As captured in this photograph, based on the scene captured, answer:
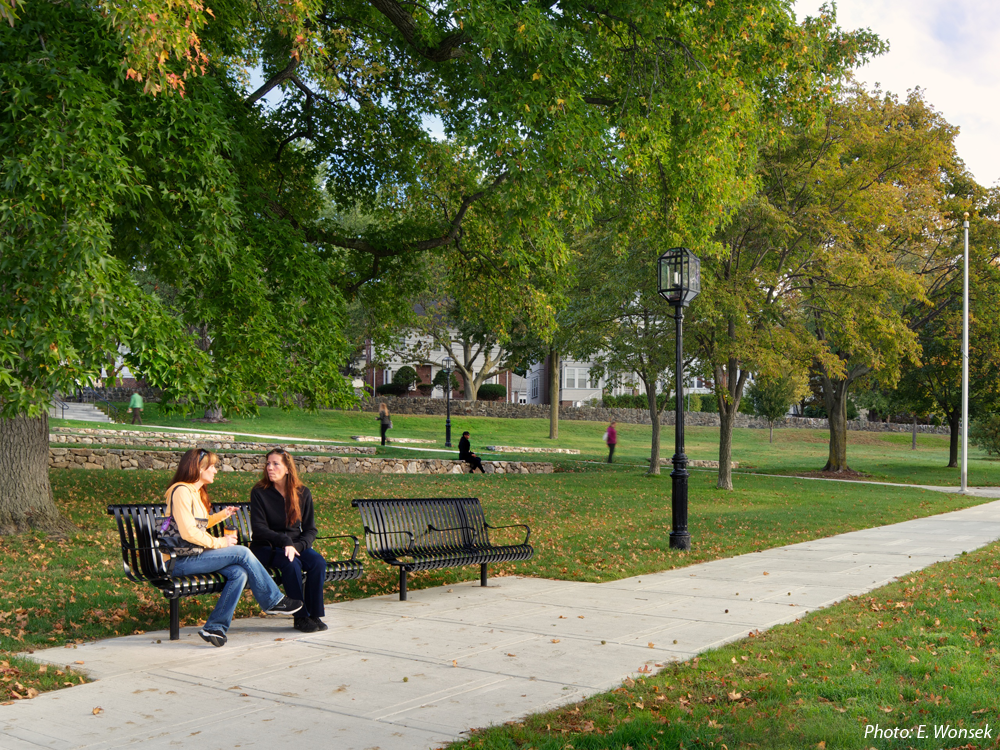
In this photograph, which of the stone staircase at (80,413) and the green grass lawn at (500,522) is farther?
the stone staircase at (80,413)

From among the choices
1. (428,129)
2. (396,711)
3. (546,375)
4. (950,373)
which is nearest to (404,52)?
(428,129)

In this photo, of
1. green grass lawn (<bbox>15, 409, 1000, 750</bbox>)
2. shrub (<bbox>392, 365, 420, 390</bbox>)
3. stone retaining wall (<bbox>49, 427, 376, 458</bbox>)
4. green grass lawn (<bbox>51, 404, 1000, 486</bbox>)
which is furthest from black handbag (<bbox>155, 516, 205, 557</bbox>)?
shrub (<bbox>392, 365, 420, 390</bbox>)

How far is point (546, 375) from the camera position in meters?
74.3

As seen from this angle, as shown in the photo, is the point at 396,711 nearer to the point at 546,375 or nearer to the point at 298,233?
the point at 298,233

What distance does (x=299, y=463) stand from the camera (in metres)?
25.5

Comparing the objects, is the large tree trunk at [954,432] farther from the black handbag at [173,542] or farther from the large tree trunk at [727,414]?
the black handbag at [173,542]

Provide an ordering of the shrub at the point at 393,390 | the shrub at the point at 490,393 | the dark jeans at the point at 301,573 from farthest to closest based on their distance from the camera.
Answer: the shrub at the point at 490,393, the shrub at the point at 393,390, the dark jeans at the point at 301,573

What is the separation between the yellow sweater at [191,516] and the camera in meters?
6.76

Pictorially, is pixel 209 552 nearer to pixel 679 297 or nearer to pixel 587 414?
pixel 679 297

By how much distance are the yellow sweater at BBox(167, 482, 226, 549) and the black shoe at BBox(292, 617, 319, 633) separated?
0.91m

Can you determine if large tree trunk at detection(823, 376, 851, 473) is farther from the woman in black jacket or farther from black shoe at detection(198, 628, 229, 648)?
black shoe at detection(198, 628, 229, 648)

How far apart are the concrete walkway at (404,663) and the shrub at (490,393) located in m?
50.5

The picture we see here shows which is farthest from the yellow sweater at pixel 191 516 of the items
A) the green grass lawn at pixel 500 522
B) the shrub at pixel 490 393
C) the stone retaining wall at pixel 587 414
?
the shrub at pixel 490 393

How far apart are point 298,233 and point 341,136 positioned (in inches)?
157
